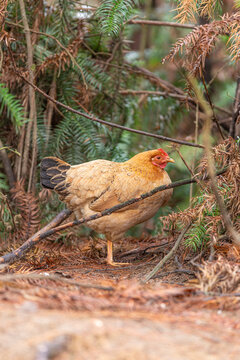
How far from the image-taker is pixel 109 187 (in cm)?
364

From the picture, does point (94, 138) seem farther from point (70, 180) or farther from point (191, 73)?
point (191, 73)

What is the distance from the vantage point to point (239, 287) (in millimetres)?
2107

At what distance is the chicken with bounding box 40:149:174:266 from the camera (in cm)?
363

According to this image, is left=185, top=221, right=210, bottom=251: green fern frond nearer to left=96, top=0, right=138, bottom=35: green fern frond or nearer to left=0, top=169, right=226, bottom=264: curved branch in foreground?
left=0, top=169, right=226, bottom=264: curved branch in foreground

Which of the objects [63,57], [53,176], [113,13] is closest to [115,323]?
[53,176]

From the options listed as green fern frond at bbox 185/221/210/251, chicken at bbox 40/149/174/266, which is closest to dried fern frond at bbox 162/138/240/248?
green fern frond at bbox 185/221/210/251

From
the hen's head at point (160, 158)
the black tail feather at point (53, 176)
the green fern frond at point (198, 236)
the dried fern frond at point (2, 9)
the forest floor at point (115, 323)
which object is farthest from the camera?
the hen's head at point (160, 158)

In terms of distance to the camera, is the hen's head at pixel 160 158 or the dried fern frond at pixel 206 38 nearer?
the dried fern frond at pixel 206 38

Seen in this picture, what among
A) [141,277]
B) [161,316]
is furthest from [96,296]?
[141,277]

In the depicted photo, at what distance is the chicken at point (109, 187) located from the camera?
11.9ft

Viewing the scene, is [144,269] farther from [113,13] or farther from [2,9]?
[2,9]

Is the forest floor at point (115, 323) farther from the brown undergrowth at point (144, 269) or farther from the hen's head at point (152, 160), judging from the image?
the hen's head at point (152, 160)

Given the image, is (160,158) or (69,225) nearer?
(69,225)

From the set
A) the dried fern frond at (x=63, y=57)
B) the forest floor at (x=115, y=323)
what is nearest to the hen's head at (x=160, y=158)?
the dried fern frond at (x=63, y=57)
